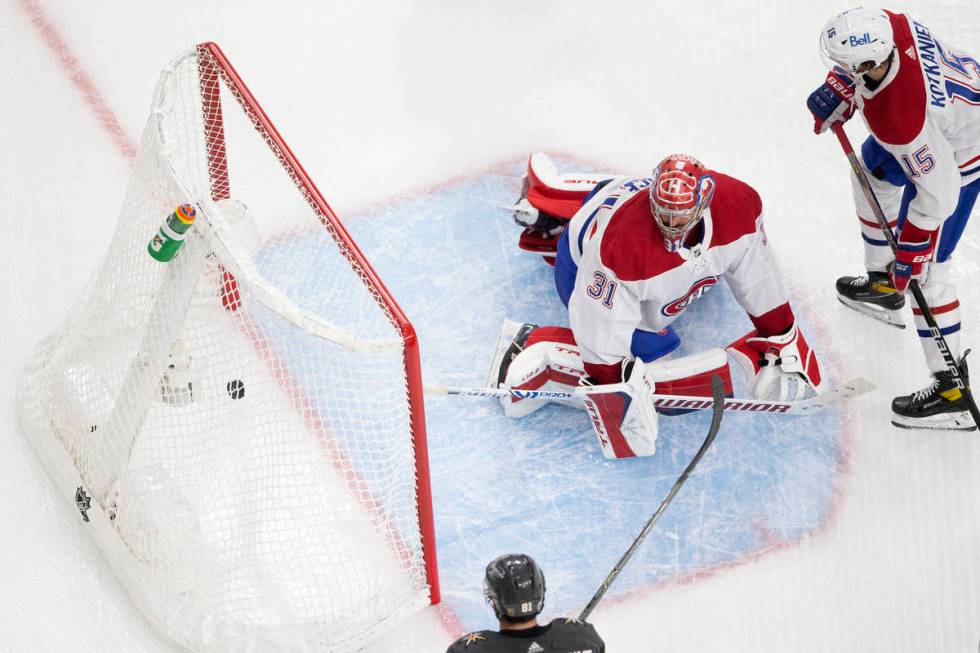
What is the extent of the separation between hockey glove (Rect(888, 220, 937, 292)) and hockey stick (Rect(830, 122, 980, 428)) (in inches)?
1.8

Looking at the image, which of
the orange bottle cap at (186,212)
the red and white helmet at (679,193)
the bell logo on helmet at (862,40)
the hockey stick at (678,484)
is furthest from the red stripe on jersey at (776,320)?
the orange bottle cap at (186,212)

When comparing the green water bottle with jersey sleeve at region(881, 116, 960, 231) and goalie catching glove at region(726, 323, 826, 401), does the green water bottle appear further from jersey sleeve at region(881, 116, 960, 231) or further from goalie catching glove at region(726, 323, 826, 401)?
jersey sleeve at region(881, 116, 960, 231)

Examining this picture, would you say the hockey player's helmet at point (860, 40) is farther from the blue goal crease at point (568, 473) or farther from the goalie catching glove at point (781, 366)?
the blue goal crease at point (568, 473)

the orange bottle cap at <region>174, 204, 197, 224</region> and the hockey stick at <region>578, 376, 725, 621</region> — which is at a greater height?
the orange bottle cap at <region>174, 204, 197, 224</region>

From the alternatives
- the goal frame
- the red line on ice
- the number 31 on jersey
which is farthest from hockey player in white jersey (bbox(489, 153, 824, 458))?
the red line on ice

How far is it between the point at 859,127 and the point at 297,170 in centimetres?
243

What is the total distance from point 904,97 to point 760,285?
676 mm

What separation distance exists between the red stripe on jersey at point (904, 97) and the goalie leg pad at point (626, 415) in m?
0.98

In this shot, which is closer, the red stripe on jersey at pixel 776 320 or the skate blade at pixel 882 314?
the red stripe on jersey at pixel 776 320

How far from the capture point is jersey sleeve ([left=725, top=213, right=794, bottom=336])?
11.0ft

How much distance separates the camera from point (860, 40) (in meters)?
3.08

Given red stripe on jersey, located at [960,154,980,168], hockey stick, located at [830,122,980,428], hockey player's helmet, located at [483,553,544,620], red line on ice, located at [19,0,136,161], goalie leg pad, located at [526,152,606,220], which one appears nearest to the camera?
hockey player's helmet, located at [483,553,544,620]

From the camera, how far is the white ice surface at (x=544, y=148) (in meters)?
3.21

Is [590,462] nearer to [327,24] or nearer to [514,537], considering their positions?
[514,537]
